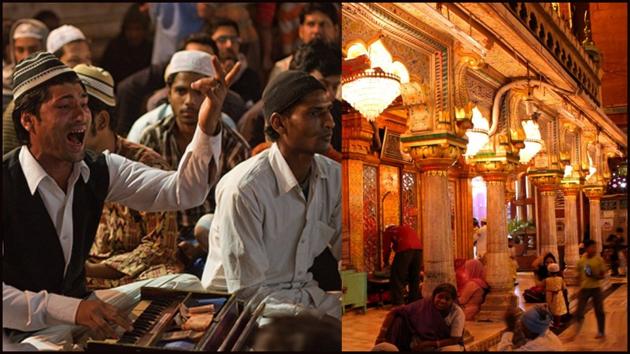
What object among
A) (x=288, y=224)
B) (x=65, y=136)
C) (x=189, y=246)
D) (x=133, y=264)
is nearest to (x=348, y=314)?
(x=288, y=224)

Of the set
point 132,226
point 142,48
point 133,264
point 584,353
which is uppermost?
point 142,48

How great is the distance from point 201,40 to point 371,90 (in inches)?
32.8

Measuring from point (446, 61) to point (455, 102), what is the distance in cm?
21

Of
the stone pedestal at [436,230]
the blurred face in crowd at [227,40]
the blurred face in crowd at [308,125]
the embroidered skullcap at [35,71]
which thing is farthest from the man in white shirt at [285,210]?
the embroidered skullcap at [35,71]

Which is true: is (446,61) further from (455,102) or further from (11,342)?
(11,342)

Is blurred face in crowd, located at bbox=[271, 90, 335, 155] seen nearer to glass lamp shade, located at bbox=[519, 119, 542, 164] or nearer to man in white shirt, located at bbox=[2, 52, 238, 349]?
man in white shirt, located at bbox=[2, 52, 238, 349]

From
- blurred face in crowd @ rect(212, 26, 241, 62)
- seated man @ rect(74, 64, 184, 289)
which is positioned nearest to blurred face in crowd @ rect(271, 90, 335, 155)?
blurred face in crowd @ rect(212, 26, 241, 62)

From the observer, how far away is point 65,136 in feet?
9.21

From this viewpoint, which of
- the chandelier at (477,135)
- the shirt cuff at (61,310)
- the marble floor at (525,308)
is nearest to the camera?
the marble floor at (525,308)

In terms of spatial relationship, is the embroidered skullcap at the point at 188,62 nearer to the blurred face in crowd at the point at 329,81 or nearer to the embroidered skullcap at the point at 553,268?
the blurred face in crowd at the point at 329,81

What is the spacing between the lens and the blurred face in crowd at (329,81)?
8.88ft

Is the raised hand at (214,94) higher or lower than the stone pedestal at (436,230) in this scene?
higher

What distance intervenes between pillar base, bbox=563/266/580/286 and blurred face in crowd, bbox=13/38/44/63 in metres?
2.55

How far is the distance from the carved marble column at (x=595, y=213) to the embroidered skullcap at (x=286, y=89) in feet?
4.18
